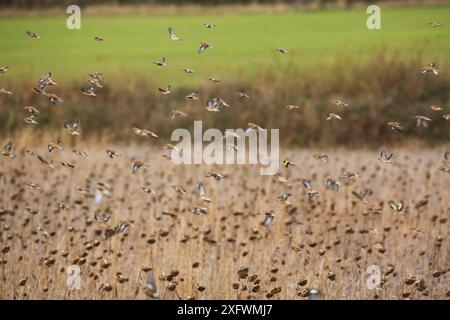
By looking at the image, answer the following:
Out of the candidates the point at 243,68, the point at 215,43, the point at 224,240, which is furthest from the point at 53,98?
the point at 215,43

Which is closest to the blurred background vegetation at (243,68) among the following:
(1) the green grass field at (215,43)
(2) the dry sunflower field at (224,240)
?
(1) the green grass field at (215,43)

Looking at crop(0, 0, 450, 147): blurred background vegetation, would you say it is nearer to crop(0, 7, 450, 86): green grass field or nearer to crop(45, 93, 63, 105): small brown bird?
crop(0, 7, 450, 86): green grass field

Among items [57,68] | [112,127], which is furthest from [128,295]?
[57,68]

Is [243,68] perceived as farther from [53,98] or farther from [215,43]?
[53,98]

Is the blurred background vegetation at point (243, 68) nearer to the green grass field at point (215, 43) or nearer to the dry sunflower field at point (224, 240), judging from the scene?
the green grass field at point (215, 43)
